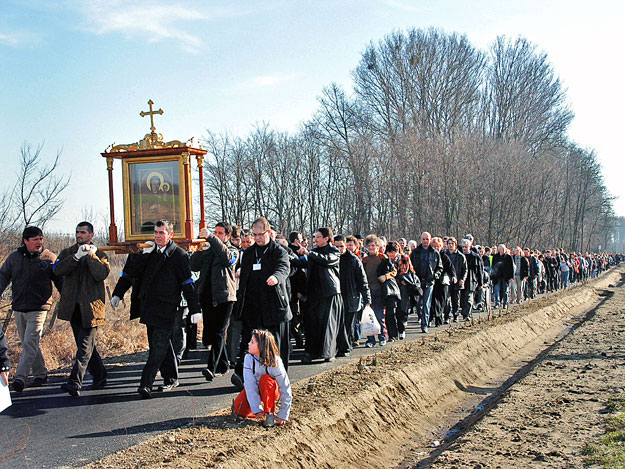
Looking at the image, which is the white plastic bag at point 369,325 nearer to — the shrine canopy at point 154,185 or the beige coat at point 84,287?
the shrine canopy at point 154,185

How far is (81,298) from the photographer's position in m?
8.15

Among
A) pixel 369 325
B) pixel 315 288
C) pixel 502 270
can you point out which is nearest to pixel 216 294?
pixel 315 288

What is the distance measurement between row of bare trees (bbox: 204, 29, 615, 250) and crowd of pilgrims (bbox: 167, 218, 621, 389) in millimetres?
20901

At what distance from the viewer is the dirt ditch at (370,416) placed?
5.88 meters

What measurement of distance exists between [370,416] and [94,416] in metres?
3.33

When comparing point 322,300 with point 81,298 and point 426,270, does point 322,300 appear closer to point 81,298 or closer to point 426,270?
point 81,298

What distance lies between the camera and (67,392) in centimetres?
816

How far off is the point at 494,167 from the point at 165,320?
3685 cm

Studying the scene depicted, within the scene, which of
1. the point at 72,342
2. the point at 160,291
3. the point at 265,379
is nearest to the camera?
the point at 265,379

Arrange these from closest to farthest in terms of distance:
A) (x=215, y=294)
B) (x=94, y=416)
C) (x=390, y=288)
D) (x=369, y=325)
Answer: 1. (x=94, y=416)
2. (x=215, y=294)
3. (x=369, y=325)
4. (x=390, y=288)

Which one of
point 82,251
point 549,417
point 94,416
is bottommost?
point 549,417

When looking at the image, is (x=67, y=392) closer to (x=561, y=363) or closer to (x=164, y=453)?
(x=164, y=453)

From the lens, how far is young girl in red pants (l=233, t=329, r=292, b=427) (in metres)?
6.41

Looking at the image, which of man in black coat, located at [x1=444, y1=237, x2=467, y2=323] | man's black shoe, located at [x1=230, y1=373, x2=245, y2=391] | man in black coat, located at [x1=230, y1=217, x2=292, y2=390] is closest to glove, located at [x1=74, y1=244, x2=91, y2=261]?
man in black coat, located at [x1=230, y1=217, x2=292, y2=390]
